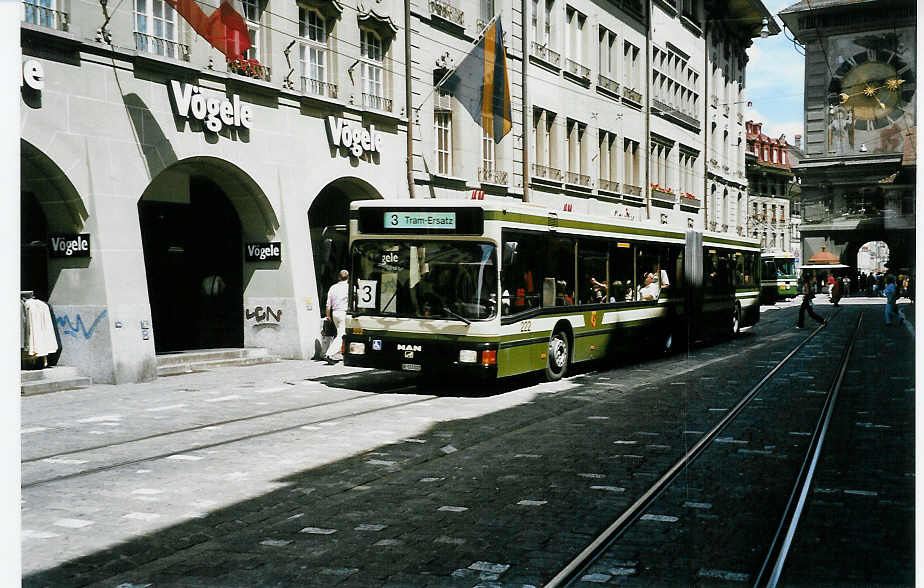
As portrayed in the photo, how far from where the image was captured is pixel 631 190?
33844 mm

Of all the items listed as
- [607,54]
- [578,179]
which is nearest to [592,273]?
[578,179]

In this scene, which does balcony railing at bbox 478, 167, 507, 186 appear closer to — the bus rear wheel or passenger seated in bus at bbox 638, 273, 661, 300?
passenger seated in bus at bbox 638, 273, 661, 300

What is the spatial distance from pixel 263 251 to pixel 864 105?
→ 529 inches

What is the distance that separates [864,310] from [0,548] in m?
35.3

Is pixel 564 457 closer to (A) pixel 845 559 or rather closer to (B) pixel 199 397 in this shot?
(A) pixel 845 559

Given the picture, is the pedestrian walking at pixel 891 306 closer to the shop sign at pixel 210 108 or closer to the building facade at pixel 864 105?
the building facade at pixel 864 105

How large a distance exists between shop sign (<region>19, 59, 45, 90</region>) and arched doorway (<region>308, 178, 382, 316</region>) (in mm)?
8315

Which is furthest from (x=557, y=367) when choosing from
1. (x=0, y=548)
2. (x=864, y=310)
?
(x=864, y=310)

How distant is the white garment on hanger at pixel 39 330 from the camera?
14414 mm

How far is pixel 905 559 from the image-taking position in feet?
18.6

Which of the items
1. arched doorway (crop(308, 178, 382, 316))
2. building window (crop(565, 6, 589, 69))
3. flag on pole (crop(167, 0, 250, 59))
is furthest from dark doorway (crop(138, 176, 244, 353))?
building window (crop(565, 6, 589, 69))

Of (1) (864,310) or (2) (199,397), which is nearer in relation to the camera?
(2) (199,397)

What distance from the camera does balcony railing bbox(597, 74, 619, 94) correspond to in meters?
32.0

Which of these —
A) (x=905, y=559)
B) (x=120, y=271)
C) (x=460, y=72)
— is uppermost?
(x=460, y=72)
